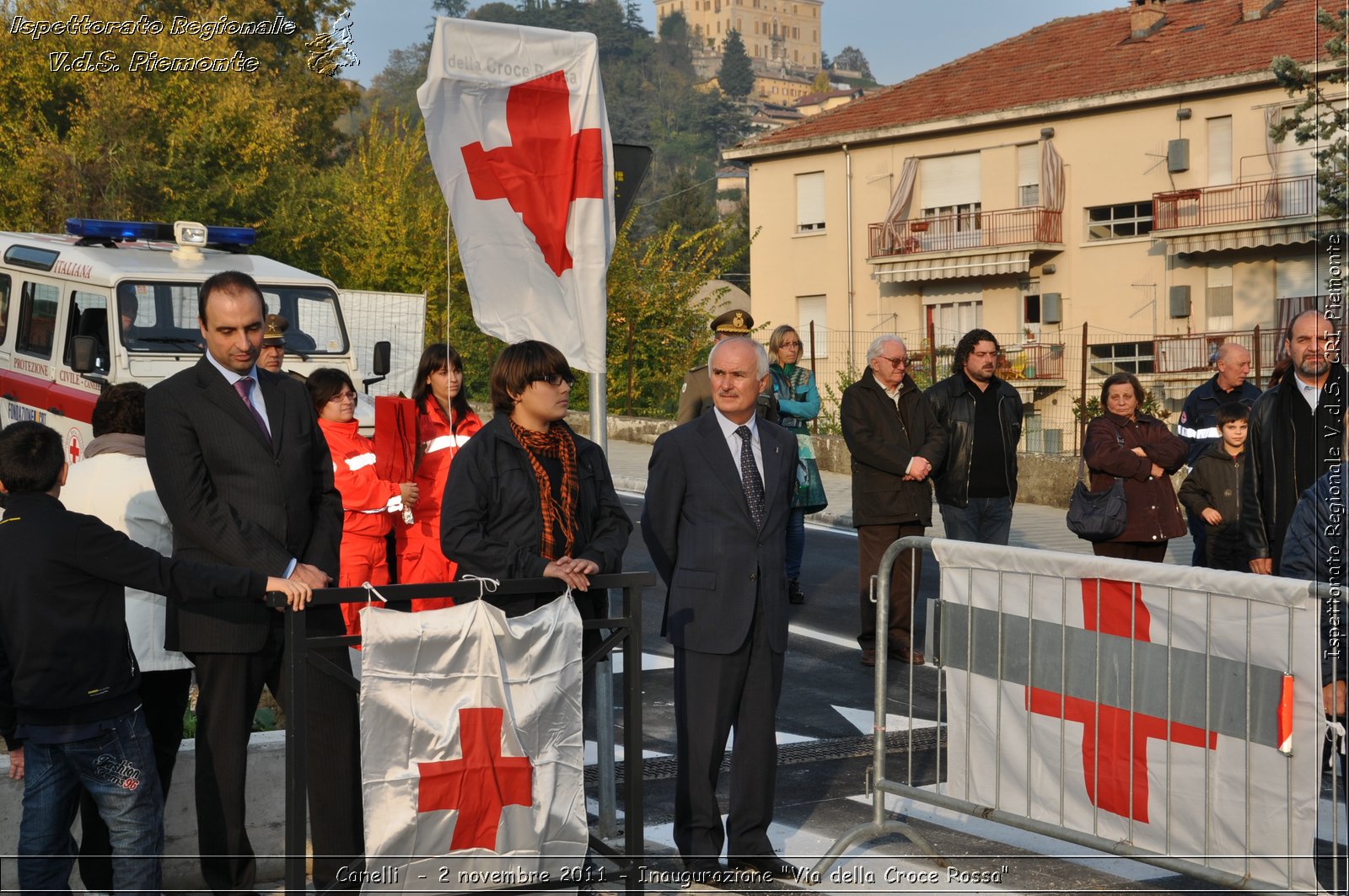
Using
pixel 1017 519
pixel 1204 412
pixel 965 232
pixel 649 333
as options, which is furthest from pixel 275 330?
pixel 965 232

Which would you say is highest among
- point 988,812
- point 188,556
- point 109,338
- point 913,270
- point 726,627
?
point 913,270

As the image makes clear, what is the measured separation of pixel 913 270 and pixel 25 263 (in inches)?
1242

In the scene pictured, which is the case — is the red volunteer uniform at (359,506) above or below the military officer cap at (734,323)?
below

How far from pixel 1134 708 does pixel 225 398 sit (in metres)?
3.15

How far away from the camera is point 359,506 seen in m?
7.56

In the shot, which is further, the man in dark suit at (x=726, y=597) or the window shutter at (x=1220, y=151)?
the window shutter at (x=1220, y=151)

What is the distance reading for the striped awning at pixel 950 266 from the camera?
39.4 meters

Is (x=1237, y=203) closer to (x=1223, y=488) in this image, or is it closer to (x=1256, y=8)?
(x=1256, y=8)

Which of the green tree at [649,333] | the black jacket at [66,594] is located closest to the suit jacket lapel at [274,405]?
the black jacket at [66,594]

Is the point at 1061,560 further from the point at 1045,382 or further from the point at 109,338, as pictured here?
the point at 1045,382

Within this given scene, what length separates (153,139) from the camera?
30359 millimetres

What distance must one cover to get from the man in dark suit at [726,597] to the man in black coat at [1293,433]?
2.49 metres

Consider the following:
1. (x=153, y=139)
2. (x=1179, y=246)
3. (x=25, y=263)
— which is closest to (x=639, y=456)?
(x=25, y=263)

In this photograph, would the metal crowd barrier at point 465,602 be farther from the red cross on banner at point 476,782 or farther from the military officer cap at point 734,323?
the military officer cap at point 734,323
